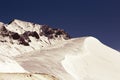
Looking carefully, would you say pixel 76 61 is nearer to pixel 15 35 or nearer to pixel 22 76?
pixel 22 76

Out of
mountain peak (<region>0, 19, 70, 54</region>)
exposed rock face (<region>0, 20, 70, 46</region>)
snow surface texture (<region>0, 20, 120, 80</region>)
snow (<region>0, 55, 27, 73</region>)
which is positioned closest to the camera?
snow (<region>0, 55, 27, 73</region>)

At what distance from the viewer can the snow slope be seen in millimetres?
30891

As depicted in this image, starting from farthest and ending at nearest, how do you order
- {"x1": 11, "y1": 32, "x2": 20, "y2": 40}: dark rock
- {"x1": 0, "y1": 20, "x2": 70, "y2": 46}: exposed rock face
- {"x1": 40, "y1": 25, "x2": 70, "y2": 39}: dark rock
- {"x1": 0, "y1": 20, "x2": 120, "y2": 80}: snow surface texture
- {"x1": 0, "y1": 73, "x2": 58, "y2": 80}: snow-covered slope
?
{"x1": 40, "y1": 25, "x2": 70, "y2": 39}: dark rock, {"x1": 0, "y1": 20, "x2": 70, "y2": 46}: exposed rock face, {"x1": 11, "y1": 32, "x2": 20, "y2": 40}: dark rock, {"x1": 0, "y1": 20, "x2": 120, "y2": 80}: snow surface texture, {"x1": 0, "y1": 73, "x2": 58, "y2": 80}: snow-covered slope

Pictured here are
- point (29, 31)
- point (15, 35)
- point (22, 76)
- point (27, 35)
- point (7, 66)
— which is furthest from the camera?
point (29, 31)

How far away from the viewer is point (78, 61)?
3791 centimetres

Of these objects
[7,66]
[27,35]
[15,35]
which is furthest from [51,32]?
[7,66]

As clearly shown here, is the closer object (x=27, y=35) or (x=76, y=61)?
(x=76, y=61)

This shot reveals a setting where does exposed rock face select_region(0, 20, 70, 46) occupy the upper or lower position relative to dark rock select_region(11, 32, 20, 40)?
upper

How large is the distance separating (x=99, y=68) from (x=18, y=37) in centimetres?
12992

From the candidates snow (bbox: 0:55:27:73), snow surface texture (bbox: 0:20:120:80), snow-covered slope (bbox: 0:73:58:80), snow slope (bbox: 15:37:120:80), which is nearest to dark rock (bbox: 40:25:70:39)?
snow surface texture (bbox: 0:20:120:80)

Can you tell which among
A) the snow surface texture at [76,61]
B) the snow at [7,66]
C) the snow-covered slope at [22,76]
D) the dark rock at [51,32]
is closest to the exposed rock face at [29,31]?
the dark rock at [51,32]

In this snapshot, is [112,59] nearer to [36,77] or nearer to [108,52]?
[108,52]

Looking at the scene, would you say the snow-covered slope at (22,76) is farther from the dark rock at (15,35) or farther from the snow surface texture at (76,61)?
the dark rock at (15,35)

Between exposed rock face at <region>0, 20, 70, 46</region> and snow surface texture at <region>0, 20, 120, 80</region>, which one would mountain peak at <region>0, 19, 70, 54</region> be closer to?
exposed rock face at <region>0, 20, 70, 46</region>
